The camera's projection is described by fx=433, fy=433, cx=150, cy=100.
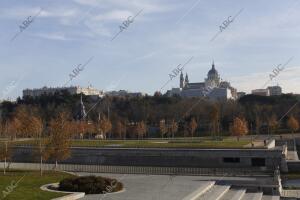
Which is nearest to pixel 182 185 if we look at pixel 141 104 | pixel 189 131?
pixel 189 131

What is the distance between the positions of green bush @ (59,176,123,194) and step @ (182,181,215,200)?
2975mm

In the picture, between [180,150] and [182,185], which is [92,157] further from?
[182,185]

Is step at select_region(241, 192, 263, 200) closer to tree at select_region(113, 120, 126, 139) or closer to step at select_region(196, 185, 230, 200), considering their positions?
step at select_region(196, 185, 230, 200)

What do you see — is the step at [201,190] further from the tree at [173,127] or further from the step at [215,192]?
the tree at [173,127]

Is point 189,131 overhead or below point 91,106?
below

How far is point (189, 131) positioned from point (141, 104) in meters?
14.0

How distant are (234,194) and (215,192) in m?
0.89

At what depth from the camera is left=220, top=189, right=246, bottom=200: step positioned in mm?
17472

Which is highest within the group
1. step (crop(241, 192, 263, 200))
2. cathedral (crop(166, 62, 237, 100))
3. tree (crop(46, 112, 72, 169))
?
cathedral (crop(166, 62, 237, 100))

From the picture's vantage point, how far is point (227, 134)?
205 ft

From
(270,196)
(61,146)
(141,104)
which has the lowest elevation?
(270,196)

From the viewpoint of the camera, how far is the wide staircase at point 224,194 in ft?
55.3

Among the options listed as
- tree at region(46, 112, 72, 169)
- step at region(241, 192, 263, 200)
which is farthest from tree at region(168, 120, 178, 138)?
step at region(241, 192, 263, 200)

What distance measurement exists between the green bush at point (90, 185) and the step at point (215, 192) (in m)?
3.33
